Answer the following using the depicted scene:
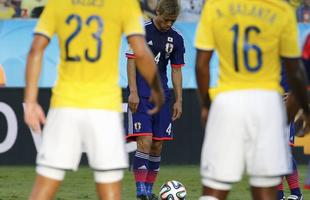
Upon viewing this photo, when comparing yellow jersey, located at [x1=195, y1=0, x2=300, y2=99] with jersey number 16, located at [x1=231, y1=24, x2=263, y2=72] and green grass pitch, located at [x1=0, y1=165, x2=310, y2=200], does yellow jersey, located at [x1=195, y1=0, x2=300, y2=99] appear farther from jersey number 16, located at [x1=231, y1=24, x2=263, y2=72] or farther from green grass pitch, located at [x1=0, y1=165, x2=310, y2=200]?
green grass pitch, located at [x1=0, y1=165, x2=310, y2=200]

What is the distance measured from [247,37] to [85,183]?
20.3 ft

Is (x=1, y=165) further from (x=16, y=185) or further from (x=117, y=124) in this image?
(x=117, y=124)

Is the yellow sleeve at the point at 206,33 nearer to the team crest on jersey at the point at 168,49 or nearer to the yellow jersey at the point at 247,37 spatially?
the yellow jersey at the point at 247,37

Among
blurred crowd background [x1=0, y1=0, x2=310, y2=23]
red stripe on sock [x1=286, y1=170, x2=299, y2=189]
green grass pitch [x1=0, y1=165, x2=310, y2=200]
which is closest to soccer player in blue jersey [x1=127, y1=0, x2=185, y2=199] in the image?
green grass pitch [x1=0, y1=165, x2=310, y2=200]

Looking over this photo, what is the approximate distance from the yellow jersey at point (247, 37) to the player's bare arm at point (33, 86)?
1.07m

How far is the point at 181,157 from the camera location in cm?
1451

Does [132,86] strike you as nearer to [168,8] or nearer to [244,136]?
[168,8]

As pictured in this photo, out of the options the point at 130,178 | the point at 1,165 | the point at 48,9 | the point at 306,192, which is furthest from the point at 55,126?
the point at 1,165

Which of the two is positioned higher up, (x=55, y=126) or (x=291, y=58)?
(x=291, y=58)

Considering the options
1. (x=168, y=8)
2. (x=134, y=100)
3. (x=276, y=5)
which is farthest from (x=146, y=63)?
(x=134, y=100)

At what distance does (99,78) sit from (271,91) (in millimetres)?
1143

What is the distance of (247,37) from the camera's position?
646 centimetres

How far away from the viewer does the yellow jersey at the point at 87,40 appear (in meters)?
6.42

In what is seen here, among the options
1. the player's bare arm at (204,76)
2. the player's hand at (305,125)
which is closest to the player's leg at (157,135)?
the player's hand at (305,125)
